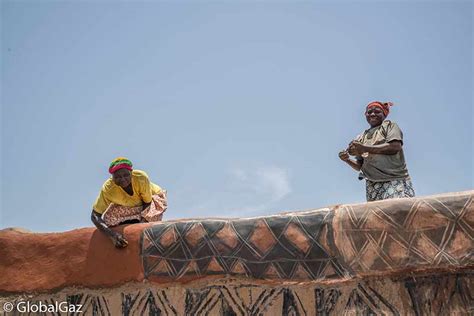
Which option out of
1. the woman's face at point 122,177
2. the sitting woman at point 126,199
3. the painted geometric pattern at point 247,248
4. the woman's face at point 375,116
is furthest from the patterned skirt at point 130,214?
the woman's face at point 375,116

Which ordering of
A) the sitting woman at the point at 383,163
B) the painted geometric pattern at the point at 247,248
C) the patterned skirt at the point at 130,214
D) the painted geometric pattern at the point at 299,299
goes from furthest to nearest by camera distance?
the patterned skirt at the point at 130,214
the sitting woman at the point at 383,163
the painted geometric pattern at the point at 247,248
the painted geometric pattern at the point at 299,299

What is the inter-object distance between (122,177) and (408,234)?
267 centimetres

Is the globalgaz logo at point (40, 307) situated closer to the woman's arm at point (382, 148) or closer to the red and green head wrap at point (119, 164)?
the red and green head wrap at point (119, 164)

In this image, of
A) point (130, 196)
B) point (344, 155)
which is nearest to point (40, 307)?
point (130, 196)

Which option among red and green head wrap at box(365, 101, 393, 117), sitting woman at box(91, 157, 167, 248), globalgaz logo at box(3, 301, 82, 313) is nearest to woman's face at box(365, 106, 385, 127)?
red and green head wrap at box(365, 101, 393, 117)

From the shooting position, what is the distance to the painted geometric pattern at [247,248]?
171 inches

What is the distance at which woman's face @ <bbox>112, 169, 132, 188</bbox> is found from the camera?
541cm

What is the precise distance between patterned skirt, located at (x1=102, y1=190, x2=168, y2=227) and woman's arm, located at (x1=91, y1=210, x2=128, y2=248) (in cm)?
5

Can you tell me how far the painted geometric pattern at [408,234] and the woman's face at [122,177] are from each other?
2.12 m

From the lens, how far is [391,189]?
5113mm

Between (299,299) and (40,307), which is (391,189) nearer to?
(299,299)

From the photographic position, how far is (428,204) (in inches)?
159

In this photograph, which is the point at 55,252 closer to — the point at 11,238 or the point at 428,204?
the point at 11,238

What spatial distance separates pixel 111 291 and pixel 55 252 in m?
0.73
